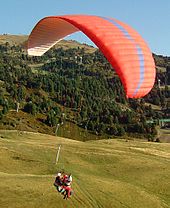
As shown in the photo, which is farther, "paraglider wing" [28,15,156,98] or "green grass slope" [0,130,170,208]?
"green grass slope" [0,130,170,208]

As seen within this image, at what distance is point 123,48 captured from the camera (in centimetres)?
1992

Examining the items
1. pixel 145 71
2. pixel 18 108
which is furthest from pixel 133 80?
pixel 18 108

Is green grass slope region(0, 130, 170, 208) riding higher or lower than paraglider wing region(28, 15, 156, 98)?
lower

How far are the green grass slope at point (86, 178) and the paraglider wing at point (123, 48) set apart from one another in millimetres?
20160

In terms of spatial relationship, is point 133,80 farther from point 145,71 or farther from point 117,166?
point 117,166

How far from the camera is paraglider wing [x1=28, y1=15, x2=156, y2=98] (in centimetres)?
1938

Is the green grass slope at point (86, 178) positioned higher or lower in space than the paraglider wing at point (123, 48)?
lower

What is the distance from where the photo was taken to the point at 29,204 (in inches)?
1425

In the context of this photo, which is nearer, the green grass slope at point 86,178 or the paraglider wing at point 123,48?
the paraglider wing at point 123,48

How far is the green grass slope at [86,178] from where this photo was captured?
3788 cm

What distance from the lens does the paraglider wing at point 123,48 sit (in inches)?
763

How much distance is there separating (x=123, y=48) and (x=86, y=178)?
29047mm

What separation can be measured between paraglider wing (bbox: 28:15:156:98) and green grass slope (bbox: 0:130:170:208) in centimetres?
2016

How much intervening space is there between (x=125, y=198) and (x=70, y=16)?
25.8 meters
